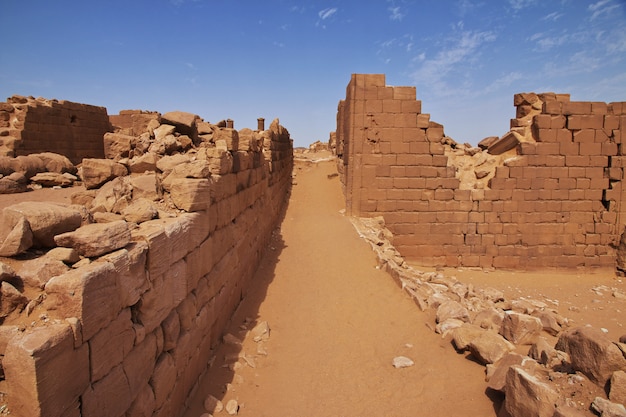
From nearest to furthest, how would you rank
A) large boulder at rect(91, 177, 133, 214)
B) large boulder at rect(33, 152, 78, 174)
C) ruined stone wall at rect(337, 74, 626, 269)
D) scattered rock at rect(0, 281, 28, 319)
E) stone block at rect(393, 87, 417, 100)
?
scattered rock at rect(0, 281, 28, 319) < large boulder at rect(91, 177, 133, 214) < large boulder at rect(33, 152, 78, 174) < stone block at rect(393, 87, 417, 100) < ruined stone wall at rect(337, 74, 626, 269)

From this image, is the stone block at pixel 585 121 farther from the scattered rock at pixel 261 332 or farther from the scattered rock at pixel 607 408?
the scattered rock at pixel 261 332

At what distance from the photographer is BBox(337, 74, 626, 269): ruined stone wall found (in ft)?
32.4

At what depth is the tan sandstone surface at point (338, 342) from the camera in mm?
3852

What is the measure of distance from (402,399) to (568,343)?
5.54ft

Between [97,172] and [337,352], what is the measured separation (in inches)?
143

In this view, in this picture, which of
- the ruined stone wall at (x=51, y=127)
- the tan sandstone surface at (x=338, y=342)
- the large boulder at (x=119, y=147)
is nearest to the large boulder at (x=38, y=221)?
the tan sandstone surface at (x=338, y=342)

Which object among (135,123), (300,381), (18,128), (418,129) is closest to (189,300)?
(300,381)

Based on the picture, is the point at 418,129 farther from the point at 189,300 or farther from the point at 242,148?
the point at 189,300

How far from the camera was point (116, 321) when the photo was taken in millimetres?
2385

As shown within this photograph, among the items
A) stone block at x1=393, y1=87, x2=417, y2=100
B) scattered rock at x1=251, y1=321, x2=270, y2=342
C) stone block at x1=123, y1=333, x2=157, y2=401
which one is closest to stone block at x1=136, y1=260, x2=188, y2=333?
stone block at x1=123, y1=333, x2=157, y2=401

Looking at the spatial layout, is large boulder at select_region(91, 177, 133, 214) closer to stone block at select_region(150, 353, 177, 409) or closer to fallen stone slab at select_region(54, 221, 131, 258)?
fallen stone slab at select_region(54, 221, 131, 258)

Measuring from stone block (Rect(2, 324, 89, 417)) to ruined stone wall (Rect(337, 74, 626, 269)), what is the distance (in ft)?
28.4

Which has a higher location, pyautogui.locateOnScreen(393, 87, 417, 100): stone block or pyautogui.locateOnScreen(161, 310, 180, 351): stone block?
pyautogui.locateOnScreen(393, 87, 417, 100): stone block

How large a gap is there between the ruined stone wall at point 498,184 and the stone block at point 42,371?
8654 mm
